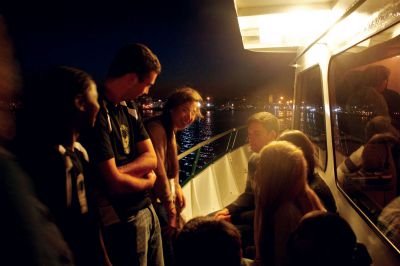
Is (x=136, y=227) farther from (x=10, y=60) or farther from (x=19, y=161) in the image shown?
(x=10, y=60)

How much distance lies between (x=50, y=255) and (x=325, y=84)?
9.48 feet

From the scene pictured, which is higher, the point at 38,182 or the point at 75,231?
the point at 38,182

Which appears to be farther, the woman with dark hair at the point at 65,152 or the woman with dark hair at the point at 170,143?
the woman with dark hair at the point at 170,143

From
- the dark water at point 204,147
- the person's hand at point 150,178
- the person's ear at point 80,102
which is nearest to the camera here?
the person's ear at point 80,102

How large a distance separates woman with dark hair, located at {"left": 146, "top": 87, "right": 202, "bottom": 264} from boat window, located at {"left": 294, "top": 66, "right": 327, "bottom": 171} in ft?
5.06

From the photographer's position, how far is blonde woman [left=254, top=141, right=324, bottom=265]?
1963 mm

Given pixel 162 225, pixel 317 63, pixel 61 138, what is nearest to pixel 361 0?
pixel 317 63

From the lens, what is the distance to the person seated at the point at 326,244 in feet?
4.72

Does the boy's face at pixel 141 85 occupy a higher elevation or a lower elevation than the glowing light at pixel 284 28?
lower

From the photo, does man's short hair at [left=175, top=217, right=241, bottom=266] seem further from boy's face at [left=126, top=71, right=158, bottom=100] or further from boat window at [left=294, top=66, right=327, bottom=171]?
boat window at [left=294, top=66, right=327, bottom=171]

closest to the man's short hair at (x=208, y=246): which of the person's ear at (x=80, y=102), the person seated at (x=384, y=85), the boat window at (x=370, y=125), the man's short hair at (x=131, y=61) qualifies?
the person's ear at (x=80, y=102)

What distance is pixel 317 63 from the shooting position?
3258 millimetres

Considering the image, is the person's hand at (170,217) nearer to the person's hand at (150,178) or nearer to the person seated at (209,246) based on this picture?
the person's hand at (150,178)

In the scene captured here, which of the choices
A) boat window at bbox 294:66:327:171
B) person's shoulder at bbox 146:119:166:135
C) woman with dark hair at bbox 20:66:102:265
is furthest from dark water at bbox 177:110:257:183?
woman with dark hair at bbox 20:66:102:265
